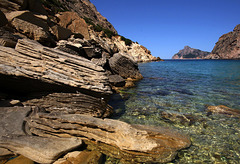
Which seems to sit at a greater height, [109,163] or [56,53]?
[56,53]

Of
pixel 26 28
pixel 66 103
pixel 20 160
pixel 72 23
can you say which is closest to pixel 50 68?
pixel 66 103

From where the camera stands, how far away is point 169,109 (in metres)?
6.99

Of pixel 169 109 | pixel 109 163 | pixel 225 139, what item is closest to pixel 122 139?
pixel 109 163

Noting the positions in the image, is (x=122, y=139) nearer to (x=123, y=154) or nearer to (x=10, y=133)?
(x=123, y=154)

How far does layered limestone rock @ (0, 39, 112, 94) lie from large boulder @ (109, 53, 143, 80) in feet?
27.2

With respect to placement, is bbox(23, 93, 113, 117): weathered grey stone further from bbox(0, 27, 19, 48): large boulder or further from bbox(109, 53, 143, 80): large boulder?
bbox(109, 53, 143, 80): large boulder

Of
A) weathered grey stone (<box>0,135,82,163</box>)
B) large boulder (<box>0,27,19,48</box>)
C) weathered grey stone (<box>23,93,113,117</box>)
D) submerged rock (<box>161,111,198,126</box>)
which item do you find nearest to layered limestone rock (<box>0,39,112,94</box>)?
weathered grey stone (<box>23,93,113,117</box>)

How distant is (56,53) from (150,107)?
214 inches

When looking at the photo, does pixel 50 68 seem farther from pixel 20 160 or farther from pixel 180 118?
pixel 180 118

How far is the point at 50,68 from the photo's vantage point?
16.5 ft

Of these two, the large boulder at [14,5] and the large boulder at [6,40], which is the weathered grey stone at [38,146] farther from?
the large boulder at [14,5]

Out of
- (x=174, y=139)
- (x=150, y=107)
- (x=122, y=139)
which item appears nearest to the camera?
(x=122, y=139)

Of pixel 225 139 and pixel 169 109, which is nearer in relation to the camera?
pixel 225 139

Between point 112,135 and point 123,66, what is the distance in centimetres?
1113
